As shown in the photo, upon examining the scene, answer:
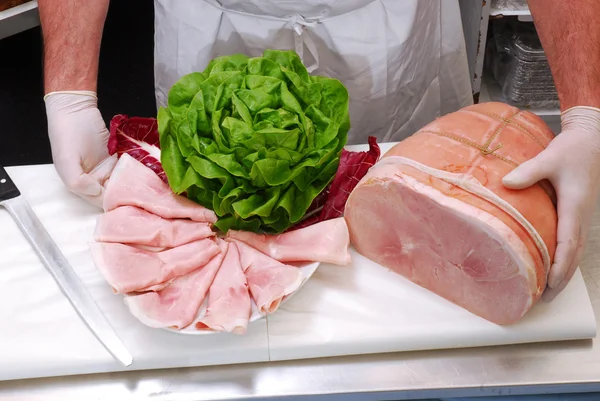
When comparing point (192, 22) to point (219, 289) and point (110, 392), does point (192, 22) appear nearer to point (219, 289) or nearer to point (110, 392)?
point (219, 289)

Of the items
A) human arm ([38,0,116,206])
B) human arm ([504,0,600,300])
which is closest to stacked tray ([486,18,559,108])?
human arm ([504,0,600,300])

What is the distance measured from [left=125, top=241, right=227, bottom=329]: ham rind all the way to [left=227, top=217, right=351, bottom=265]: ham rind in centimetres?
10

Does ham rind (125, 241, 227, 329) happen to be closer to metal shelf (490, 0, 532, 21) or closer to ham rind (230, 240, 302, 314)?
ham rind (230, 240, 302, 314)

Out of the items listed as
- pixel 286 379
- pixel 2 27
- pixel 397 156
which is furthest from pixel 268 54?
pixel 2 27

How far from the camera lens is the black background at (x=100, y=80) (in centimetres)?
272

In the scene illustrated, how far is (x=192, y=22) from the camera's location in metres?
1.49

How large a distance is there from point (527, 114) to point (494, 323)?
15.8 inches

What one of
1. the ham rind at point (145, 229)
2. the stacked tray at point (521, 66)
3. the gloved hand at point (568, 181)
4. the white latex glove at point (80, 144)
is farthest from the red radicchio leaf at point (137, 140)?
the stacked tray at point (521, 66)

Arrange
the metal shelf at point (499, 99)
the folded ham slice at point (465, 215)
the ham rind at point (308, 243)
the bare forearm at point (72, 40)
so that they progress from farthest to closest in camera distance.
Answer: the metal shelf at point (499, 99) → the bare forearm at point (72, 40) → the ham rind at point (308, 243) → the folded ham slice at point (465, 215)

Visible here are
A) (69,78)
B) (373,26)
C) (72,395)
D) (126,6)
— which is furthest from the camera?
(126,6)

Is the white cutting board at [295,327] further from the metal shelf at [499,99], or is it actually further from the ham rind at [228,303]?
the metal shelf at [499,99]

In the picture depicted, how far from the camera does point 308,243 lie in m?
1.12

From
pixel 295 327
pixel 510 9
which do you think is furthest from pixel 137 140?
pixel 510 9

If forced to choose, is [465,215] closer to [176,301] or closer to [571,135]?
[571,135]
